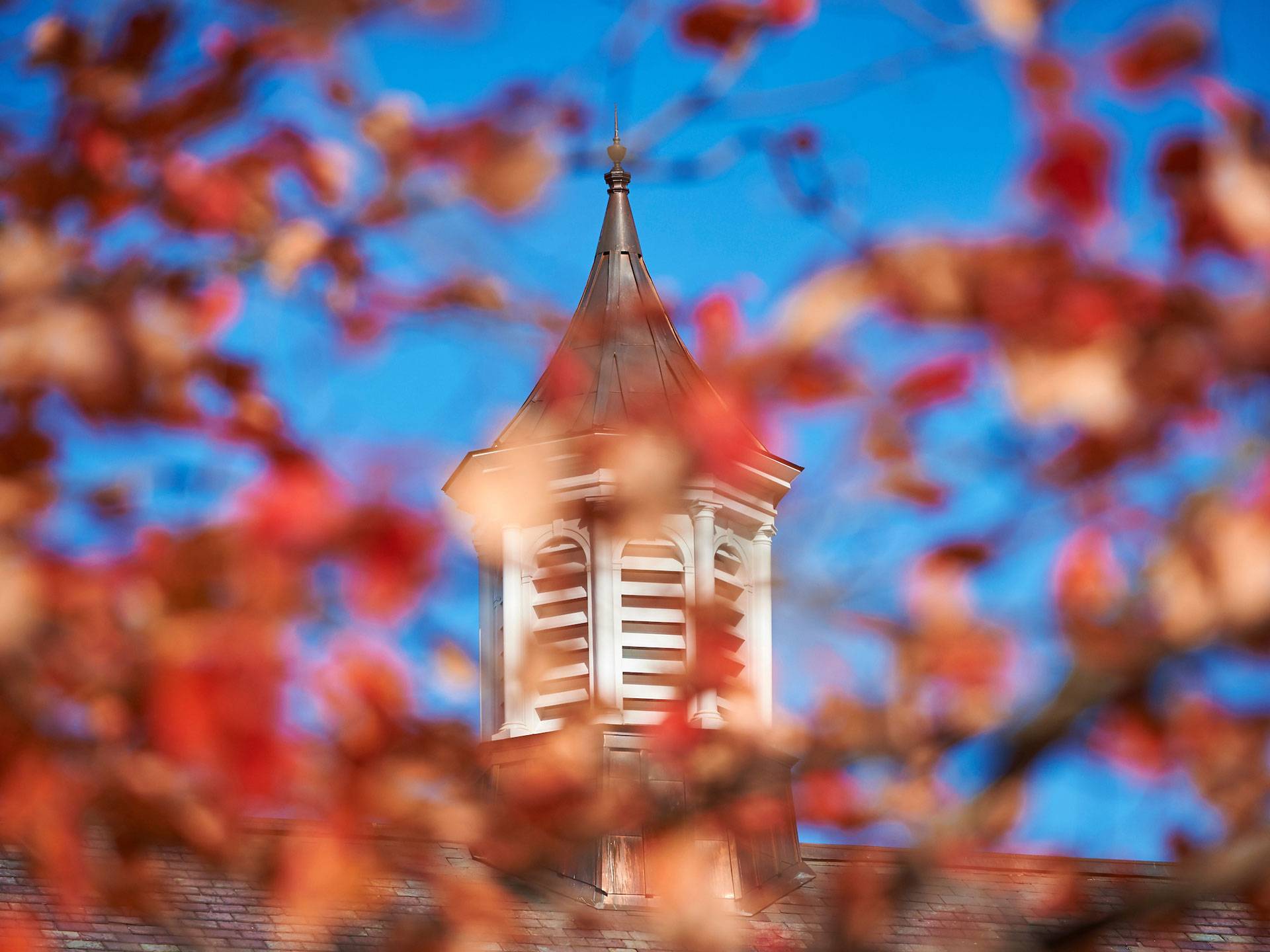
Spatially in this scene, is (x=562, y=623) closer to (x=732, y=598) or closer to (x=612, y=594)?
(x=612, y=594)

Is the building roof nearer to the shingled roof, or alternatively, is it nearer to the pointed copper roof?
the shingled roof

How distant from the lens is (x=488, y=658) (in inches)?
611

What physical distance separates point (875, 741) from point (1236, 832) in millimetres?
822

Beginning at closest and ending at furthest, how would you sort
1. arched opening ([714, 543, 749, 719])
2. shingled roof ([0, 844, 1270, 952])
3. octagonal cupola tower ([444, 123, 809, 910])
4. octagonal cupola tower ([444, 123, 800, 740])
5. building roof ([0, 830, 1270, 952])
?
1. building roof ([0, 830, 1270, 952])
2. shingled roof ([0, 844, 1270, 952])
3. octagonal cupola tower ([444, 123, 809, 910])
4. octagonal cupola tower ([444, 123, 800, 740])
5. arched opening ([714, 543, 749, 719])

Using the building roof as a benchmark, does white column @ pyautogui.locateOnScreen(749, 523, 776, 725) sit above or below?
above

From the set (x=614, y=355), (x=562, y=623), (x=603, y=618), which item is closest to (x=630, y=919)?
(x=603, y=618)

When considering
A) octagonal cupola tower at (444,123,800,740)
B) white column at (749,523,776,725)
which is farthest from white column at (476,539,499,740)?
white column at (749,523,776,725)

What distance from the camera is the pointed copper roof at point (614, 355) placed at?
15.0m

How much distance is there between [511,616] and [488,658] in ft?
2.42

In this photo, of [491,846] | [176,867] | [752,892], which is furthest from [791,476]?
[491,846]

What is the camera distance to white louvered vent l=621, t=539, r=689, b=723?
14.7 meters

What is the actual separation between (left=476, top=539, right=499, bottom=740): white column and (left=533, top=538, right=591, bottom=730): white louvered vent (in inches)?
18.5

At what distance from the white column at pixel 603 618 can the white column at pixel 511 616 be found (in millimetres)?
644

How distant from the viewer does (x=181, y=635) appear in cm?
302
